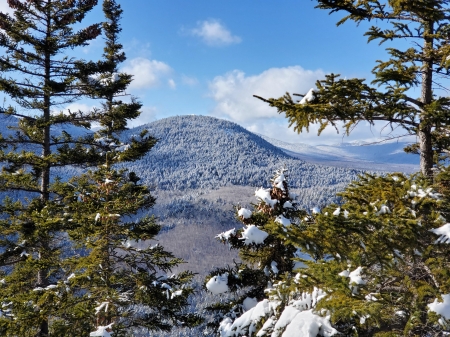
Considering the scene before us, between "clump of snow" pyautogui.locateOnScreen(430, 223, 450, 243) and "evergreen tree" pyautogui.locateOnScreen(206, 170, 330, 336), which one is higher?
"clump of snow" pyautogui.locateOnScreen(430, 223, 450, 243)

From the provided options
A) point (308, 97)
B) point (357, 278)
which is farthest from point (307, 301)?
point (308, 97)

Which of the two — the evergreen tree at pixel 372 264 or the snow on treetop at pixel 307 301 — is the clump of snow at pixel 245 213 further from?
the snow on treetop at pixel 307 301

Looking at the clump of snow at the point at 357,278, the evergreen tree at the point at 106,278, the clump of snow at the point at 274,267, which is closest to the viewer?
the clump of snow at the point at 357,278

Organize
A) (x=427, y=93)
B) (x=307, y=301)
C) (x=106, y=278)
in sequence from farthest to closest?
1. (x=106, y=278)
2. (x=427, y=93)
3. (x=307, y=301)

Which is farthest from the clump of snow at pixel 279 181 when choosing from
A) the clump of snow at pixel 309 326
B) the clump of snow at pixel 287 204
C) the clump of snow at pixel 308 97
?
→ the clump of snow at pixel 309 326

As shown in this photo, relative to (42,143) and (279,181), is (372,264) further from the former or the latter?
(42,143)

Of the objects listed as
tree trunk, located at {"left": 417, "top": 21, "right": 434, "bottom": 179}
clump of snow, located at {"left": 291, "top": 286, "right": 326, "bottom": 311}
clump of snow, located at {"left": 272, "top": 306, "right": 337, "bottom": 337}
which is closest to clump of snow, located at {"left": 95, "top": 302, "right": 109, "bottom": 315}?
clump of snow, located at {"left": 291, "top": 286, "right": 326, "bottom": 311}

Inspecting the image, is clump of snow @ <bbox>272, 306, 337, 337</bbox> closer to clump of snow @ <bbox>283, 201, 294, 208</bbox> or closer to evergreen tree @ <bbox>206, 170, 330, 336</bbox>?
evergreen tree @ <bbox>206, 170, 330, 336</bbox>

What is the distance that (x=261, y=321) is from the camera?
522 centimetres

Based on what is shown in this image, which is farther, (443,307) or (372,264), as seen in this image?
(372,264)

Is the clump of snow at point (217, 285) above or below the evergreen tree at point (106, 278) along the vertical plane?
below

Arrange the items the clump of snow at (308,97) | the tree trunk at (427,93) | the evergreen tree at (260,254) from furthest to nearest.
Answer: the evergreen tree at (260,254) < the tree trunk at (427,93) < the clump of snow at (308,97)

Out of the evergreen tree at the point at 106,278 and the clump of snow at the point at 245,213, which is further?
the clump of snow at the point at 245,213

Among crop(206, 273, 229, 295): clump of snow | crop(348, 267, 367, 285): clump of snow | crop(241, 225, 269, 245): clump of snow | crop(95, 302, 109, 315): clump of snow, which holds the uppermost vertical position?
crop(348, 267, 367, 285): clump of snow
